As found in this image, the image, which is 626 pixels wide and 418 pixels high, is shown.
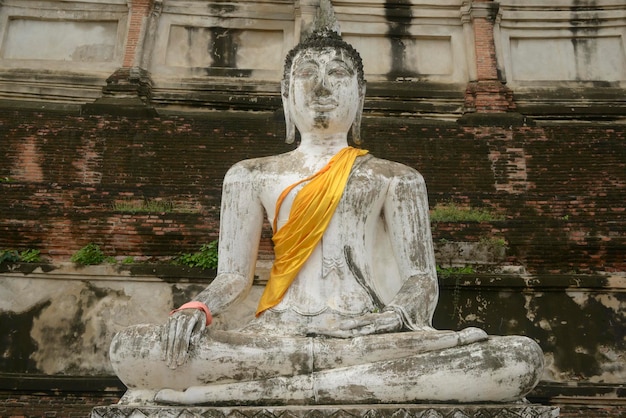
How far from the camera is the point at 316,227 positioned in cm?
392

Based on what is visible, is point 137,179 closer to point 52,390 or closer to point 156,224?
point 156,224

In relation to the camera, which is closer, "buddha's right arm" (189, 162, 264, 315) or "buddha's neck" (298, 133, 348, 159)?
"buddha's right arm" (189, 162, 264, 315)

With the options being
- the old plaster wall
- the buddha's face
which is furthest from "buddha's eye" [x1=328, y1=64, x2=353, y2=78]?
the old plaster wall

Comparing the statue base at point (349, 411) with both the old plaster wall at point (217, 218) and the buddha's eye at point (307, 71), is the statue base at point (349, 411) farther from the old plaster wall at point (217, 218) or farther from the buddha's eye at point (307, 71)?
the old plaster wall at point (217, 218)

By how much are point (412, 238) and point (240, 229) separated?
1.05 metres

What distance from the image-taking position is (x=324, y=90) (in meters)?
4.23

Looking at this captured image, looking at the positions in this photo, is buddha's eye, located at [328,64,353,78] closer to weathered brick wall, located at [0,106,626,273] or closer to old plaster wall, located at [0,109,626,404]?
old plaster wall, located at [0,109,626,404]

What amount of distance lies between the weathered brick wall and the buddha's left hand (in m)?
4.96

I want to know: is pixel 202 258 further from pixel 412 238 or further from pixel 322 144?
pixel 412 238

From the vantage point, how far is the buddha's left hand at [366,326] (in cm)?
329

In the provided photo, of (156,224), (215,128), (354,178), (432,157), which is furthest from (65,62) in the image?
(354,178)

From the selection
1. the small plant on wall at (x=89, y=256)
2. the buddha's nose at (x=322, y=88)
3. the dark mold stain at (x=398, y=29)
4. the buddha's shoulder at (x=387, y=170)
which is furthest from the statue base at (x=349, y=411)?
the dark mold stain at (x=398, y=29)

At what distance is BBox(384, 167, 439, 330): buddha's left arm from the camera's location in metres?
3.76

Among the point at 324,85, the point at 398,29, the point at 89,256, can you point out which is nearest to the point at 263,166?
the point at 324,85
